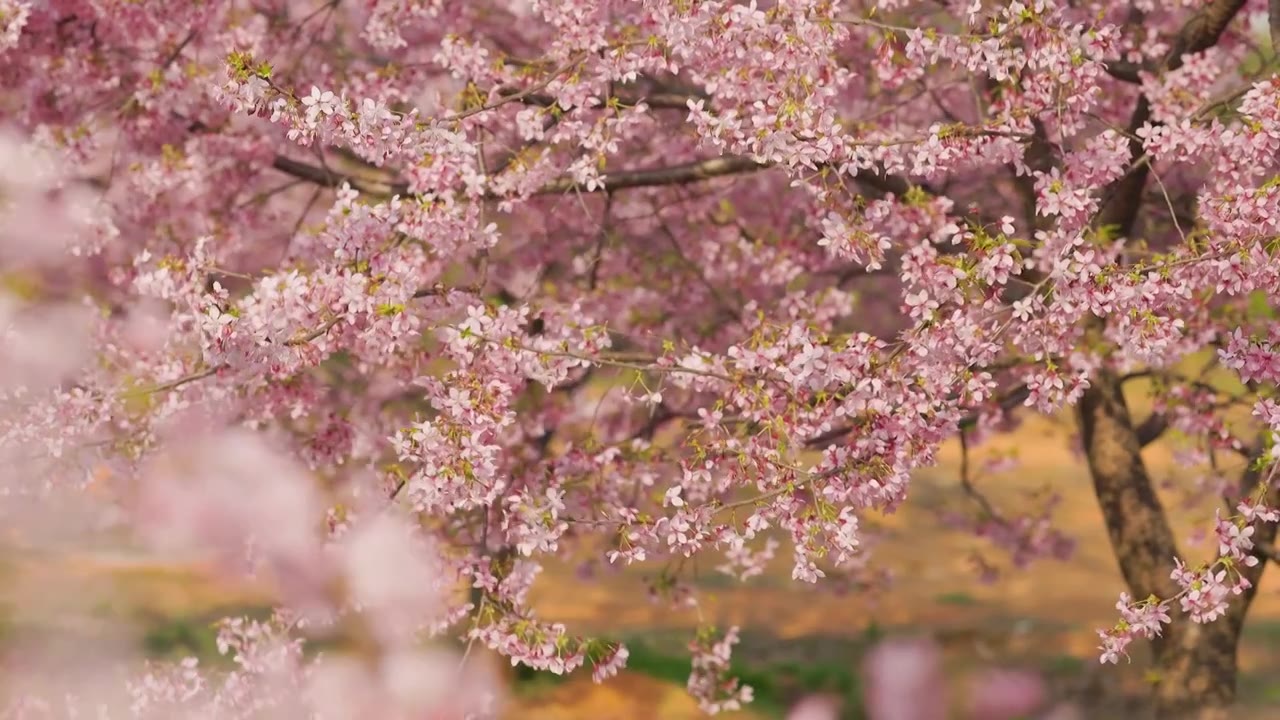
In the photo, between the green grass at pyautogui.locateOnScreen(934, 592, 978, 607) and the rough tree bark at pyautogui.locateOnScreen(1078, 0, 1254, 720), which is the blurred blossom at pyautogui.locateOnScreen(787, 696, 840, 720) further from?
the rough tree bark at pyautogui.locateOnScreen(1078, 0, 1254, 720)

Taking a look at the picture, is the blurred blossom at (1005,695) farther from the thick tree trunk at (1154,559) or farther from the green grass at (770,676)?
the thick tree trunk at (1154,559)

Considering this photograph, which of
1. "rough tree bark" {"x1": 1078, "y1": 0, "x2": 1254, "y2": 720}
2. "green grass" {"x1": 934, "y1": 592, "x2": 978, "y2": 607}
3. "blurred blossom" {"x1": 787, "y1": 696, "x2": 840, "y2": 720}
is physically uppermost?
"green grass" {"x1": 934, "y1": 592, "x2": 978, "y2": 607}

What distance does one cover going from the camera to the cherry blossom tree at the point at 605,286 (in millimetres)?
5531

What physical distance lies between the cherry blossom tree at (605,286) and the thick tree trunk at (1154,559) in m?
0.03

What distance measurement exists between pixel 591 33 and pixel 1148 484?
453 cm

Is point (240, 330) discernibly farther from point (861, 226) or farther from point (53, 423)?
point (861, 226)

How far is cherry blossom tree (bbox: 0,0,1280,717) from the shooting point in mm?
5531

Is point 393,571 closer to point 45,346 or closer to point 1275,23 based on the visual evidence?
point 45,346

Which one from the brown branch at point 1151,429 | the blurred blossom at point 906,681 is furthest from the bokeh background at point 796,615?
the brown branch at point 1151,429

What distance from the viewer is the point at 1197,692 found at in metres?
8.08

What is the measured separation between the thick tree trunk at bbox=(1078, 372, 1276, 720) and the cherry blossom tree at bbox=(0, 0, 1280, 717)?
26 mm

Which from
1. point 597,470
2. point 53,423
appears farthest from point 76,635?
point 597,470

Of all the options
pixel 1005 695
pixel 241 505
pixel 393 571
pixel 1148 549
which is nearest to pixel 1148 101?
pixel 1148 549

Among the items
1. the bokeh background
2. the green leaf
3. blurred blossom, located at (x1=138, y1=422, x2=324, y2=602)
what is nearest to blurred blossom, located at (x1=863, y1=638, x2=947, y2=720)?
the bokeh background
